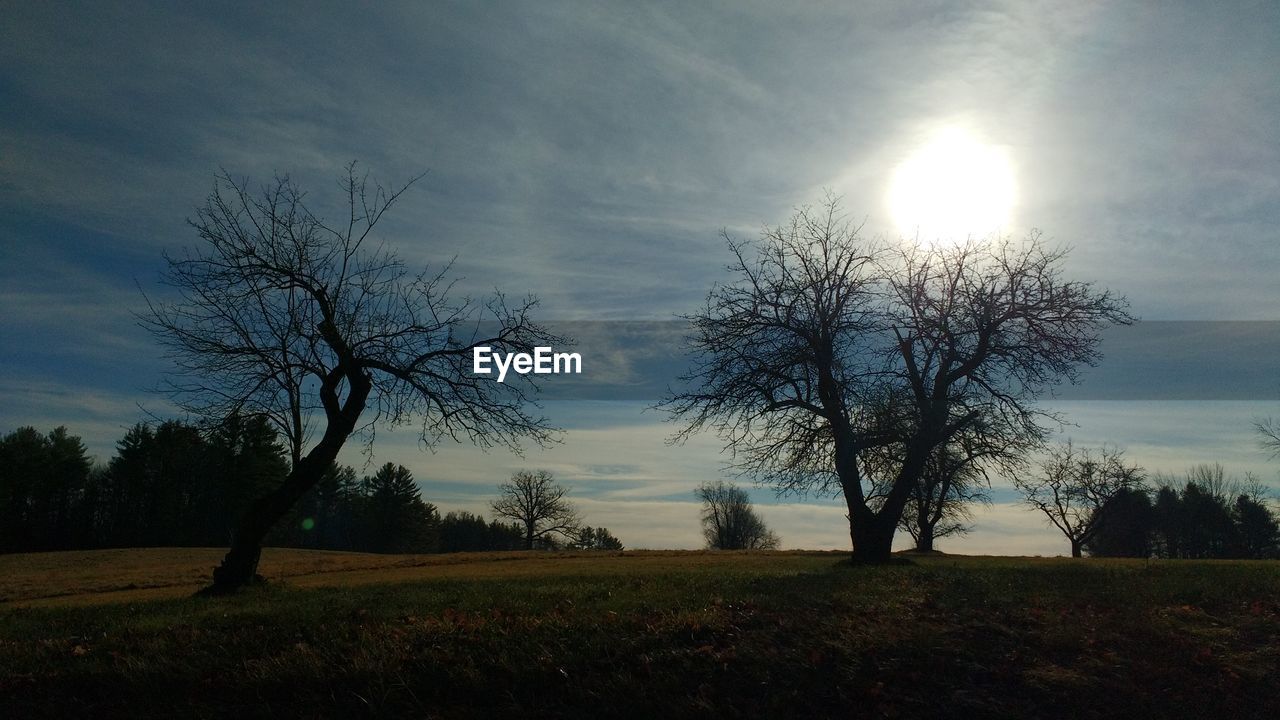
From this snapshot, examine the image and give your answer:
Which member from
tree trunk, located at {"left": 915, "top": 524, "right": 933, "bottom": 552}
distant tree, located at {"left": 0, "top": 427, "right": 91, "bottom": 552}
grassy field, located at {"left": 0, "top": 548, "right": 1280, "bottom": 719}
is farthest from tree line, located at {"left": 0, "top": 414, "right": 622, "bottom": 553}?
grassy field, located at {"left": 0, "top": 548, "right": 1280, "bottom": 719}

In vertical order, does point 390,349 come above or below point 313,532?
above

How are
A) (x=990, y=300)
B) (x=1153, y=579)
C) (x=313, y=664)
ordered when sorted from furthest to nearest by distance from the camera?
(x=990, y=300) < (x=1153, y=579) < (x=313, y=664)

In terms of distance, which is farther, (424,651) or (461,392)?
(461,392)

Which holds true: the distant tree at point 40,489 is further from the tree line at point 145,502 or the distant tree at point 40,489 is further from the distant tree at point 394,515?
the distant tree at point 394,515

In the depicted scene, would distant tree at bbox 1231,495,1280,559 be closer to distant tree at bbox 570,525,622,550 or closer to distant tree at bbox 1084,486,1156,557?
distant tree at bbox 1084,486,1156,557

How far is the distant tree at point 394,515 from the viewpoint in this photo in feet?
308

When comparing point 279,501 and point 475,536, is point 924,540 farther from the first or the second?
point 475,536

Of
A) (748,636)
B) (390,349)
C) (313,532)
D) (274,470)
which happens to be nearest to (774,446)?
(390,349)

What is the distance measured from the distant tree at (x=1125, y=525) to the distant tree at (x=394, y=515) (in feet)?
237

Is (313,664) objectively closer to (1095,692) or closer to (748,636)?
(748,636)

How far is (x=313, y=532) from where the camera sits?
10412 centimetres

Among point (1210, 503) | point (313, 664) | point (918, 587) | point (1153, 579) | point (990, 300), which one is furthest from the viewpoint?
point (1210, 503)

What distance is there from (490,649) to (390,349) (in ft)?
32.5

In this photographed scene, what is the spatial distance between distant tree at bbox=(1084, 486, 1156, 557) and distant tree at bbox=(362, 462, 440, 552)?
2843 inches
